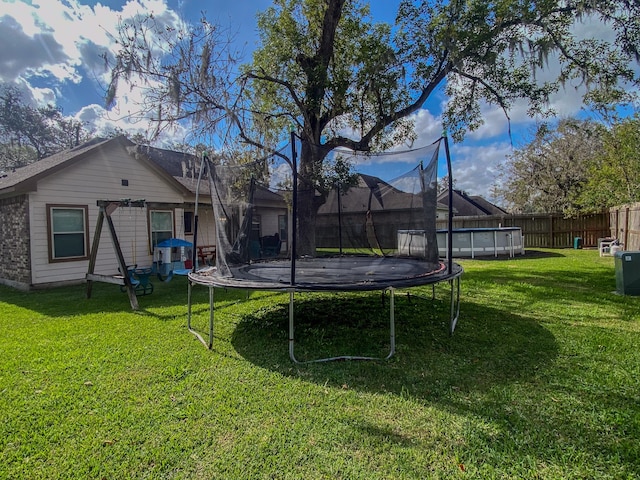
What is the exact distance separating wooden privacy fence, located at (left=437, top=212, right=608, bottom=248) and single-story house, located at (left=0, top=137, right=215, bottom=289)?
39.1ft

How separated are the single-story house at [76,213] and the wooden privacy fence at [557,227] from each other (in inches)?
469

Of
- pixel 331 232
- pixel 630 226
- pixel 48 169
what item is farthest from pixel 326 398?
pixel 630 226

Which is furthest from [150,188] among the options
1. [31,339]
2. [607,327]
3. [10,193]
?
[607,327]

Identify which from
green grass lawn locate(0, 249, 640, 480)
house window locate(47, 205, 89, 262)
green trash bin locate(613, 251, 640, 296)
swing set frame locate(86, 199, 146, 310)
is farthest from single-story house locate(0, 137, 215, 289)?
green trash bin locate(613, 251, 640, 296)

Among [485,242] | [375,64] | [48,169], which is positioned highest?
[375,64]

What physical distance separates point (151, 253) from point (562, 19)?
1115cm

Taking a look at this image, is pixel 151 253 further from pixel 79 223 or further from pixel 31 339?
pixel 31 339

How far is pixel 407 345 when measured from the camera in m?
3.52

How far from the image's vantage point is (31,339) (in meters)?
3.89

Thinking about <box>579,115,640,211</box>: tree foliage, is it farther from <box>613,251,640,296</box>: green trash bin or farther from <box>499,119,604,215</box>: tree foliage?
<box>613,251,640,296</box>: green trash bin

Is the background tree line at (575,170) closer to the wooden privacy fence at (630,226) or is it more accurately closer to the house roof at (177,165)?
the wooden privacy fence at (630,226)

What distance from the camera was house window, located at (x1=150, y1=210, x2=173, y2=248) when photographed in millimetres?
9523

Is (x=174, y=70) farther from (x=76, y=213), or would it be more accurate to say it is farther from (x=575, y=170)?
(x=575, y=170)

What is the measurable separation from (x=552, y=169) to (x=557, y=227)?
5.05 metres
